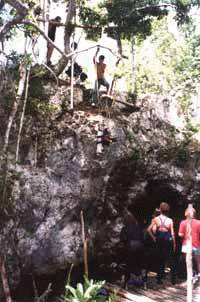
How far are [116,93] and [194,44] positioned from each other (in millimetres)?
16661

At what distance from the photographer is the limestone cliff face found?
359 inches

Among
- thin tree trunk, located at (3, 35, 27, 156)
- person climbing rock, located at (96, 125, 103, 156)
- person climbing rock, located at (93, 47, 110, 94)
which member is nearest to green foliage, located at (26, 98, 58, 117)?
thin tree trunk, located at (3, 35, 27, 156)

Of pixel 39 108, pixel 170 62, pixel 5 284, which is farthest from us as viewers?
pixel 170 62

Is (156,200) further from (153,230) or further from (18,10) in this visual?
(18,10)

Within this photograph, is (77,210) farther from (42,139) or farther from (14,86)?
(14,86)

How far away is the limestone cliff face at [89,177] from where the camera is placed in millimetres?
9117

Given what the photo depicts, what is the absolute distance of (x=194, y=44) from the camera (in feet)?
90.2

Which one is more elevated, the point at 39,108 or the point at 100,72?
the point at 100,72

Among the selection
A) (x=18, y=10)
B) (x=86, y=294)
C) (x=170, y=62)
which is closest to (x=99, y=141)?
(x=86, y=294)

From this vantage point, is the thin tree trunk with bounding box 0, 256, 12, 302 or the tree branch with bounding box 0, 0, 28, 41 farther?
the thin tree trunk with bounding box 0, 256, 12, 302

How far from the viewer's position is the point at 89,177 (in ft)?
33.1

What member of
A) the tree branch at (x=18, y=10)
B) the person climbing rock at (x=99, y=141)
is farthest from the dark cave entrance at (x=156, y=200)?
the tree branch at (x=18, y=10)

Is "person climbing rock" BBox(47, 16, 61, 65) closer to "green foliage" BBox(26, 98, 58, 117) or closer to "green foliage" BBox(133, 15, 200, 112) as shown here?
"green foliage" BBox(26, 98, 58, 117)

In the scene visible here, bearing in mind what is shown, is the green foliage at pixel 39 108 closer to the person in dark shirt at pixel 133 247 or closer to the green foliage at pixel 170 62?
the person in dark shirt at pixel 133 247
